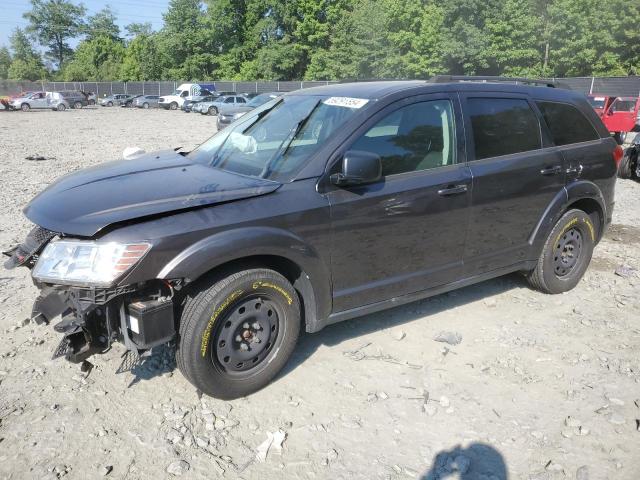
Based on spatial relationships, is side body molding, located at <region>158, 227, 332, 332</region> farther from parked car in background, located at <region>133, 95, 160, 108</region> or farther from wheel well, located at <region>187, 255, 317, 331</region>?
parked car in background, located at <region>133, 95, 160, 108</region>

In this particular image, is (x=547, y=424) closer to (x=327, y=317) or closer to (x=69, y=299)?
(x=327, y=317)

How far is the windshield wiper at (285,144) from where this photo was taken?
3639 millimetres

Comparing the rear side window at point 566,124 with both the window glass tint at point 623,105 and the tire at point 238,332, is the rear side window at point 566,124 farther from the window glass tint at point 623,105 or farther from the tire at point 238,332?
the window glass tint at point 623,105

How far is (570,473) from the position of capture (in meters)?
2.86

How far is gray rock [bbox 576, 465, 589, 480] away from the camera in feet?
9.32

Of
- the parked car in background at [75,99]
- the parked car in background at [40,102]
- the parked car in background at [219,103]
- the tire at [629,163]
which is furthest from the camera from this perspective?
the parked car in background at [75,99]

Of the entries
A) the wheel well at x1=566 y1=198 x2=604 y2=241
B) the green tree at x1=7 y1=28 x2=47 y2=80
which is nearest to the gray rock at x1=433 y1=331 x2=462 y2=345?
the wheel well at x1=566 y1=198 x2=604 y2=241

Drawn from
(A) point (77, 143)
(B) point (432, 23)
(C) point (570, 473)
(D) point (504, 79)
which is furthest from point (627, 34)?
(C) point (570, 473)

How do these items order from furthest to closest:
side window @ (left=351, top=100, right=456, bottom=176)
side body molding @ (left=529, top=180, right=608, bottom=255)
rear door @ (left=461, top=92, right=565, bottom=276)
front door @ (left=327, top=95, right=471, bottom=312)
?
Answer: side body molding @ (left=529, top=180, right=608, bottom=255) → rear door @ (left=461, top=92, right=565, bottom=276) → side window @ (left=351, top=100, right=456, bottom=176) → front door @ (left=327, top=95, right=471, bottom=312)

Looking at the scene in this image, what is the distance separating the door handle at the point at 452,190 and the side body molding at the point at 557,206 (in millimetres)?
1037

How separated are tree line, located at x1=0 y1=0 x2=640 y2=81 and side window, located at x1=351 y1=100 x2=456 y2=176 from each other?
44.0 meters

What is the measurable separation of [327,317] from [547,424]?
4.92ft

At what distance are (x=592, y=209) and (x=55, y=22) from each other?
11292 cm

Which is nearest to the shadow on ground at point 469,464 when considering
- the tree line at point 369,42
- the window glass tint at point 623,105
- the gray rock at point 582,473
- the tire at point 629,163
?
the gray rock at point 582,473
